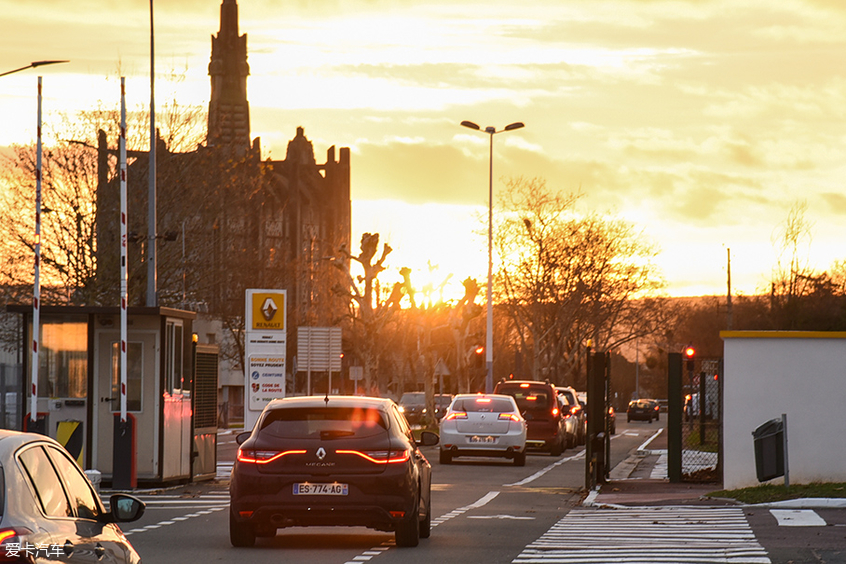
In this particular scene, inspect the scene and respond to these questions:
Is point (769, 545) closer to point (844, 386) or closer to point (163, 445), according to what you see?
point (844, 386)

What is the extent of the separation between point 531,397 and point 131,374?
1778cm

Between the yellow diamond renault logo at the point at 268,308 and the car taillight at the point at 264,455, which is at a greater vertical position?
the yellow diamond renault logo at the point at 268,308

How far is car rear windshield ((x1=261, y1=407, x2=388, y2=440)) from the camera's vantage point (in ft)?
45.5

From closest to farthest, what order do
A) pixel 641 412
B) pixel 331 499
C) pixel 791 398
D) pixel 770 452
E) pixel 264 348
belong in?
pixel 331 499
pixel 770 452
pixel 791 398
pixel 264 348
pixel 641 412

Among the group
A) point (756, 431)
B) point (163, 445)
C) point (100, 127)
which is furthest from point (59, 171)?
point (756, 431)

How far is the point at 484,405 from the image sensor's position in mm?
33219

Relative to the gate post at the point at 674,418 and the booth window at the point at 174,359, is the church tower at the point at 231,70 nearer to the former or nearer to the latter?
the booth window at the point at 174,359

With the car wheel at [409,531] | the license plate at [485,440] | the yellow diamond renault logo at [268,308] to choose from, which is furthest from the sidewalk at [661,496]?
the yellow diamond renault logo at [268,308]

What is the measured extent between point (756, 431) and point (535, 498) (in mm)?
3705

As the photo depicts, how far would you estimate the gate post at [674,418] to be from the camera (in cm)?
2464

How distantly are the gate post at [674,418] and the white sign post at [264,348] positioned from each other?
27.0ft

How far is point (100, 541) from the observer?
6.52 meters

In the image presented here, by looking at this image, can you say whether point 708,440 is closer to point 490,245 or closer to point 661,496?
point 490,245

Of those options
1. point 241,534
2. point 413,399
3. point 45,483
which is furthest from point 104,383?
point 413,399
